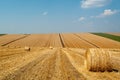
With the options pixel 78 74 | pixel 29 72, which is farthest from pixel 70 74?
pixel 29 72

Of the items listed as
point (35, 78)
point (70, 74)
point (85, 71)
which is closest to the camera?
point (35, 78)

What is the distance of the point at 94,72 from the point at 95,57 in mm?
789

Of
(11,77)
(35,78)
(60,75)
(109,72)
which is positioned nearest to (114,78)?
(109,72)

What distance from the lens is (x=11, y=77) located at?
1195 cm

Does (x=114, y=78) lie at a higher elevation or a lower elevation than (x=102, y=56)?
lower

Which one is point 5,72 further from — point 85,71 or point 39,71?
point 85,71

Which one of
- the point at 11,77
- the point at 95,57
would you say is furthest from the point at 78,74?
the point at 11,77

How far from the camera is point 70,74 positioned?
1275 cm

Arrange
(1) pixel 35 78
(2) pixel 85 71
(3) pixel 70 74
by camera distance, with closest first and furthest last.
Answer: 1. (1) pixel 35 78
2. (3) pixel 70 74
3. (2) pixel 85 71

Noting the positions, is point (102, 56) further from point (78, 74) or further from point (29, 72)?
point (29, 72)

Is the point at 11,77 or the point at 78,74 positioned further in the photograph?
the point at 78,74

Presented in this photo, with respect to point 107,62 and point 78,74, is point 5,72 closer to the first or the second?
point 78,74

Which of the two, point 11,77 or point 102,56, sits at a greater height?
point 102,56

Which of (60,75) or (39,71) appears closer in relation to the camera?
(60,75)
